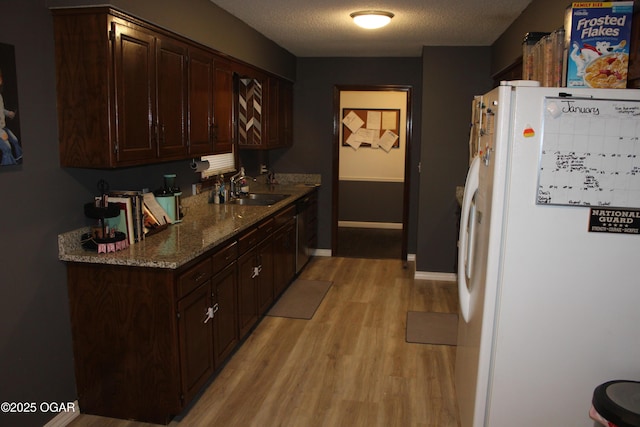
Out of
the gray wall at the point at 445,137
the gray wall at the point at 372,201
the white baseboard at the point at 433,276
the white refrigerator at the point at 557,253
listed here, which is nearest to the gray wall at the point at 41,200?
the white refrigerator at the point at 557,253

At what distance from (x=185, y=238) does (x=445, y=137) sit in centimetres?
329

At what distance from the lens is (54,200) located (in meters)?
2.66

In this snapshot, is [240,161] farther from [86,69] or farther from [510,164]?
[510,164]

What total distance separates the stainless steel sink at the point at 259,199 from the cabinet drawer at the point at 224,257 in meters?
1.44

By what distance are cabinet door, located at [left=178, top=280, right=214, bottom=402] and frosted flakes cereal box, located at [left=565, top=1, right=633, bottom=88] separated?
2136 millimetres

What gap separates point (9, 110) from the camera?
2328mm

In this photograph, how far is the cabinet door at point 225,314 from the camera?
126 inches

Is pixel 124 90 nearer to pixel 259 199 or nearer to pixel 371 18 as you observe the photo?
pixel 371 18

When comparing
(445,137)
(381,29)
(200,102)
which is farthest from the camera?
(445,137)

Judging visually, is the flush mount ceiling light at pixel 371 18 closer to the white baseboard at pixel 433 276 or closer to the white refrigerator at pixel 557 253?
the white refrigerator at pixel 557 253

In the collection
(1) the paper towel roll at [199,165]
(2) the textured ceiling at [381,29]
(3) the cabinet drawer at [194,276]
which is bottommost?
(3) the cabinet drawer at [194,276]

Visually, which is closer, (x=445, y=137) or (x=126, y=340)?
(x=126, y=340)

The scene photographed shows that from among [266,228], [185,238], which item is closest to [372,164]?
[266,228]

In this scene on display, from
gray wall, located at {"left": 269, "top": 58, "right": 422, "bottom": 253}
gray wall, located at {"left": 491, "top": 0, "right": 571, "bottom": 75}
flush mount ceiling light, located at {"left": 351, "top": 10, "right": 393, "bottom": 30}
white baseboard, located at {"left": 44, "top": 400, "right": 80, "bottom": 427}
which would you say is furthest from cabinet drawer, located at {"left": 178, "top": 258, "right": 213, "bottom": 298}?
gray wall, located at {"left": 269, "top": 58, "right": 422, "bottom": 253}
